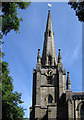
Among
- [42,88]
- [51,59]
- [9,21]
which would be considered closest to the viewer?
[9,21]

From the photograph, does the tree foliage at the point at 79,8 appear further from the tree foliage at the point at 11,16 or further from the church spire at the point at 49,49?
the church spire at the point at 49,49

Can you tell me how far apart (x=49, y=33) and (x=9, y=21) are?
31.6m

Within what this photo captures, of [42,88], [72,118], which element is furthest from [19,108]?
[42,88]

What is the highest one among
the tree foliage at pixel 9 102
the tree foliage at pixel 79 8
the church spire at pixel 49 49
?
the church spire at pixel 49 49

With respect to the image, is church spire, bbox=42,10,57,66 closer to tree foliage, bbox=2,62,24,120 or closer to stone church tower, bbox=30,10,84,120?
stone church tower, bbox=30,10,84,120

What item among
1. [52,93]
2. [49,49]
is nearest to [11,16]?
[52,93]

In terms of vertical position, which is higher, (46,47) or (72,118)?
(46,47)

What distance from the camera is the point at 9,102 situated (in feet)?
61.5

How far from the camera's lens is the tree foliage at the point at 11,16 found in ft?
41.7

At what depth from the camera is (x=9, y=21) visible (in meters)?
13.0

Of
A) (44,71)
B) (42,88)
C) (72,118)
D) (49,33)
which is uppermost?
(49,33)

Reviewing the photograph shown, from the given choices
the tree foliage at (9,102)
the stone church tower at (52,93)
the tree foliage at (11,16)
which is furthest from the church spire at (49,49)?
the tree foliage at (11,16)

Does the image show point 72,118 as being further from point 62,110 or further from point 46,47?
point 46,47

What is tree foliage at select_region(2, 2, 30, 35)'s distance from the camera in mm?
12703
